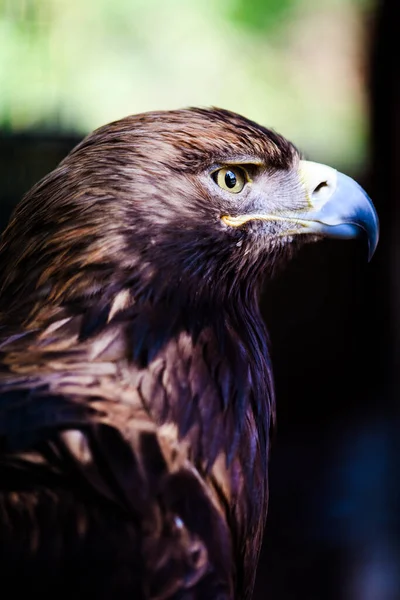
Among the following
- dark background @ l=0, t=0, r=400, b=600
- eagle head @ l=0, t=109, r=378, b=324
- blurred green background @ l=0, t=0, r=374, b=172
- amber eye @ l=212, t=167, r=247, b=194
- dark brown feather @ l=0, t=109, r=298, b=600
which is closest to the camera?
dark brown feather @ l=0, t=109, r=298, b=600

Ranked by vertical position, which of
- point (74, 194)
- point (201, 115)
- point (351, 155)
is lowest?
point (351, 155)

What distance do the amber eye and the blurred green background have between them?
36.7 inches

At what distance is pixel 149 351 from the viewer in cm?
125

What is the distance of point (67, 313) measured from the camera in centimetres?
128

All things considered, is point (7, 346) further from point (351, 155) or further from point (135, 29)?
point (351, 155)

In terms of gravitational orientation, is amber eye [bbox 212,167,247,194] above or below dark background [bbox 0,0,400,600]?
above

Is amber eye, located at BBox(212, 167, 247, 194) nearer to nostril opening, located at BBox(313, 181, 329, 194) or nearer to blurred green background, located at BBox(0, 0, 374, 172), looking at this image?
nostril opening, located at BBox(313, 181, 329, 194)

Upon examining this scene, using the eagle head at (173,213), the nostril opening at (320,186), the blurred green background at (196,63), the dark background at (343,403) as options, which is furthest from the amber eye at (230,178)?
the dark background at (343,403)

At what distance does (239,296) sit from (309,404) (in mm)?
2165

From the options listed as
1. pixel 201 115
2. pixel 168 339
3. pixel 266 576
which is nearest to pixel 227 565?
pixel 168 339

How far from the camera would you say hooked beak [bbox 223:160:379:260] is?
4.82 feet

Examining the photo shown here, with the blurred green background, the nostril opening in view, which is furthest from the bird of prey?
the blurred green background

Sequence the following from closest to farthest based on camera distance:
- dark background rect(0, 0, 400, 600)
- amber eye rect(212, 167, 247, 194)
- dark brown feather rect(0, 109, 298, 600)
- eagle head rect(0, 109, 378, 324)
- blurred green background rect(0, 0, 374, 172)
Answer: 1. dark brown feather rect(0, 109, 298, 600)
2. eagle head rect(0, 109, 378, 324)
3. amber eye rect(212, 167, 247, 194)
4. blurred green background rect(0, 0, 374, 172)
5. dark background rect(0, 0, 400, 600)

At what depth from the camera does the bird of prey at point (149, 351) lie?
1062mm
